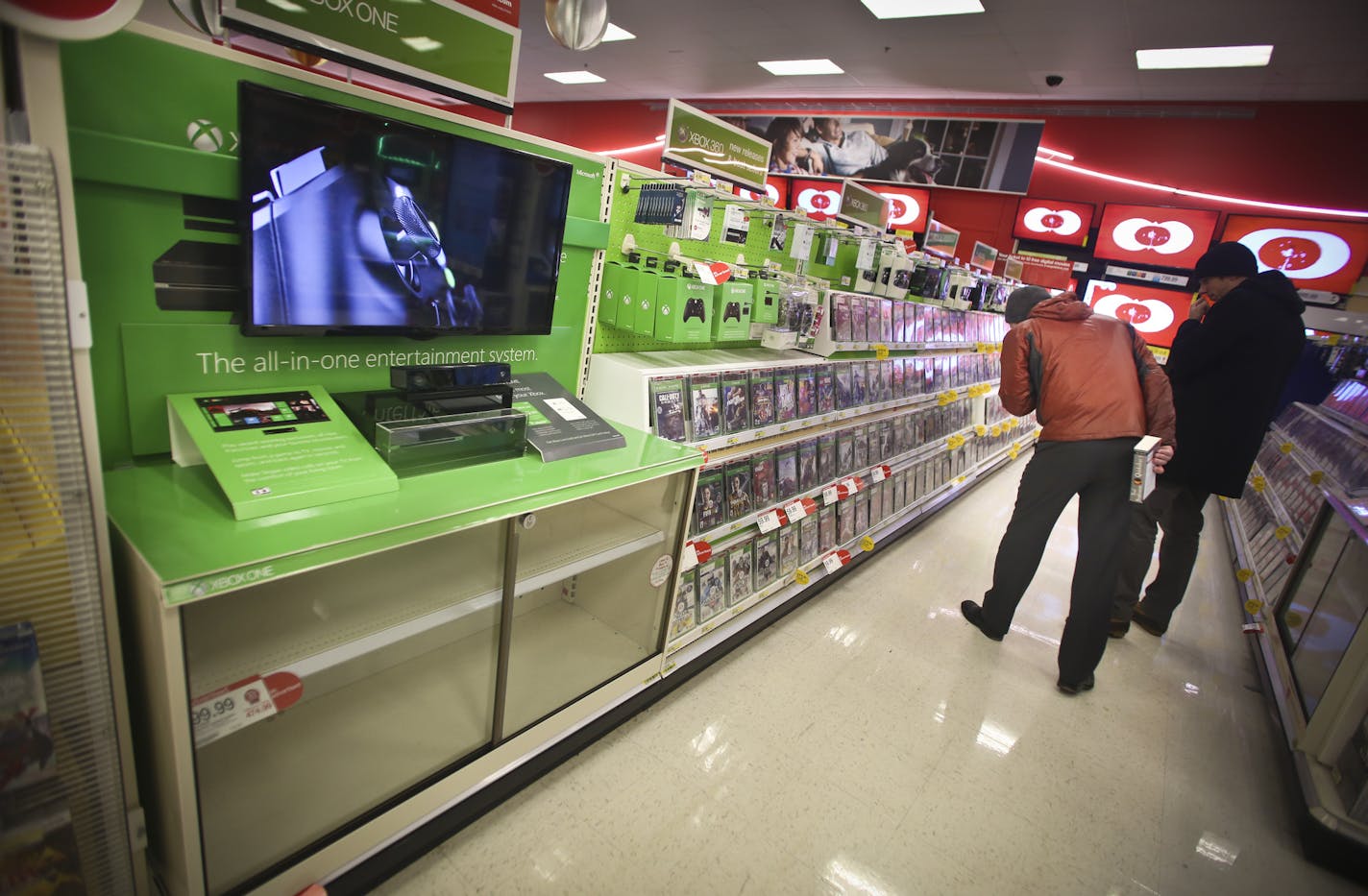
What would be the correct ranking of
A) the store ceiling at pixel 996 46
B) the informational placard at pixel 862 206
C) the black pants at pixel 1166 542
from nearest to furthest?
the black pants at pixel 1166 542 < the informational placard at pixel 862 206 < the store ceiling at pixel 996 46

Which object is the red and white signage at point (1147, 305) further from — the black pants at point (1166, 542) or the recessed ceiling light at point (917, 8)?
the black pants at point (1166, 542)

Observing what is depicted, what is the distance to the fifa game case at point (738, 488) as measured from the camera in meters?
2.52

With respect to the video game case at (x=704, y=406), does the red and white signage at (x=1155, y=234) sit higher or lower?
higher

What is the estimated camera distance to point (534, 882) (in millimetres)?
1624

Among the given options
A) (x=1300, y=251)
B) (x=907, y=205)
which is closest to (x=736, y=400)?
(x=1300, y=251)

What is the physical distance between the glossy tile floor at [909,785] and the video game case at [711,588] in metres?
0.24

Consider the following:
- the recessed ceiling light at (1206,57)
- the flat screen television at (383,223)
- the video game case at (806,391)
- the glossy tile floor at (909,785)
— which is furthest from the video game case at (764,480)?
the recessed ceiling light at (1206,57)

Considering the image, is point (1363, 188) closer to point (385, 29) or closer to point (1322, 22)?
point (1322, 22)

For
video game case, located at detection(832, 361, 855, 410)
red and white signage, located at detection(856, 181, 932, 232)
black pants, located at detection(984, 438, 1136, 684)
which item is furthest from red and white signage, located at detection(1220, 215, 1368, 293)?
video game case, located at detection(832, 361, 855, 410)

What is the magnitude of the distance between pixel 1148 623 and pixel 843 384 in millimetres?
2221

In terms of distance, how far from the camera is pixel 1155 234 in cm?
699

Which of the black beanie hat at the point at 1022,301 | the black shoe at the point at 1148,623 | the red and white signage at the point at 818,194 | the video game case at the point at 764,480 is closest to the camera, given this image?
the video game case at the point at 764,480

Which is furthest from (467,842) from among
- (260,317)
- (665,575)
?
(260,317)

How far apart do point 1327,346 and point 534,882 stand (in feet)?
24.2
